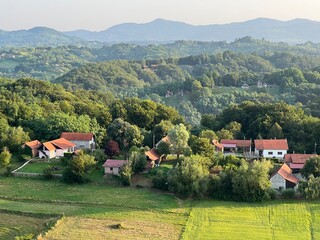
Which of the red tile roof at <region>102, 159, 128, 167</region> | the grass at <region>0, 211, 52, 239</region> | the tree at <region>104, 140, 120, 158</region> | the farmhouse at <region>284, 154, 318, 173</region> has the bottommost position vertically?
the grass at <region>0, 211, 52, 239</region>

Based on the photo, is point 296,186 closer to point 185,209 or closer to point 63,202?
point 185,209

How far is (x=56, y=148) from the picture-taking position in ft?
131

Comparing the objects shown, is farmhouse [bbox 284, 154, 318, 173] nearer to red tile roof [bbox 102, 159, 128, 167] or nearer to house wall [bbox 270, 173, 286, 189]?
house wall [bbox 270, 173, 286, 189]

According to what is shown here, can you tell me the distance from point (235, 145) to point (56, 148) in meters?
16.1

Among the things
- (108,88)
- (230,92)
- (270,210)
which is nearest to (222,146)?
(270,210)

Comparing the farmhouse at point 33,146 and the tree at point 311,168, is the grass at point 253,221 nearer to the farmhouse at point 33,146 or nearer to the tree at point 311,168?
the tree at point 311,168

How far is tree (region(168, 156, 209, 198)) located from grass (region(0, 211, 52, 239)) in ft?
28.7

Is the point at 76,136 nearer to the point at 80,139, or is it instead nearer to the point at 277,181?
the point at 80,139

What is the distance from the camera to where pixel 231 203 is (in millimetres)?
30562

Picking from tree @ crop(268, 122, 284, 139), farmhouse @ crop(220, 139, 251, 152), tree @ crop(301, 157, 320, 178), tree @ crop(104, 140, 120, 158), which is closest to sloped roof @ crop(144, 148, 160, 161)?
tree @ crop(104, 140, 120, 158)

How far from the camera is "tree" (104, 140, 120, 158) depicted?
3828cm

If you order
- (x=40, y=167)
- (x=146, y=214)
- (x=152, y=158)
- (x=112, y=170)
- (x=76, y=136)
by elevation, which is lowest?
(x=146, y=214)

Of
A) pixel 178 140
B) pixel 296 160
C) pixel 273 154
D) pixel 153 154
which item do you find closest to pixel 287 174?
pixel 296 160

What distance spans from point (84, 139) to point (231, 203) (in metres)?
16.9
